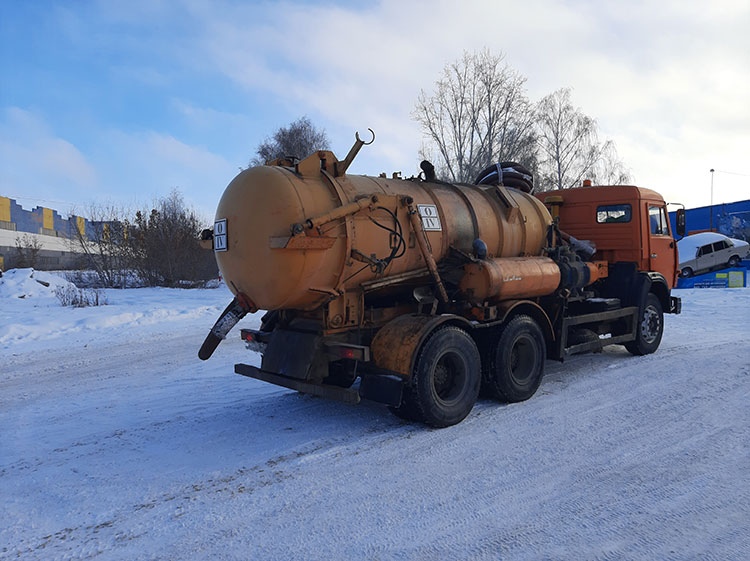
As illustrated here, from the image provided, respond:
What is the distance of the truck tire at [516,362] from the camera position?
21.4 feet

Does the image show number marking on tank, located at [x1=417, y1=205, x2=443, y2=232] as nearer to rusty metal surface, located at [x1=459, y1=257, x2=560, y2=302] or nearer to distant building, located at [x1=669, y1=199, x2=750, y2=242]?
rusty metal surface, located at [x1=459, y1=257, x2=560, y2=302]

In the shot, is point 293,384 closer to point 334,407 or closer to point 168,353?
point 334,407

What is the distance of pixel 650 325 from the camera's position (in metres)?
9.66

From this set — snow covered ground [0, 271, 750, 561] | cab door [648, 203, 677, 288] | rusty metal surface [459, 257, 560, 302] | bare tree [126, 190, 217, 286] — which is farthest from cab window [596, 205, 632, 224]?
bare tree [126, 190, 217, 286]

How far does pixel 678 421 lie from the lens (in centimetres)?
581

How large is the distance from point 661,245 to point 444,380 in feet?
20.3

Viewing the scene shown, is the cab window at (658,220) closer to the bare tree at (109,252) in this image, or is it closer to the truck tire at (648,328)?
the truck tire at (648,328)

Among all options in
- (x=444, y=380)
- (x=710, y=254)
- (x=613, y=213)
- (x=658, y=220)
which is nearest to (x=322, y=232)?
(x=444, y=380)

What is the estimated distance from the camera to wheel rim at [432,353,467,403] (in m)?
5.96

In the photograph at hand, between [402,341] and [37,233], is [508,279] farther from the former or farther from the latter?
[37,233]

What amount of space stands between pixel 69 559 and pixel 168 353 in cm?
700

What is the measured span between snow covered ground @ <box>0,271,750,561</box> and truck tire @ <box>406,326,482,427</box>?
20 centimetres

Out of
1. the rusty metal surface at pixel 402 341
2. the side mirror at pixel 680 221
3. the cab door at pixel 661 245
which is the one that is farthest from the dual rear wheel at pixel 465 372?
the side mirror at pixel 680 221

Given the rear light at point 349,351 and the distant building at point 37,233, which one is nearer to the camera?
the rear light at point 349,351
